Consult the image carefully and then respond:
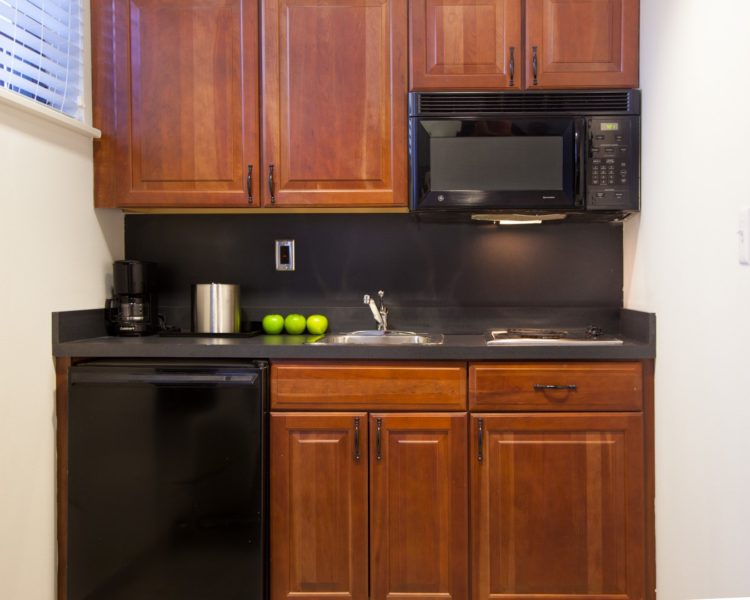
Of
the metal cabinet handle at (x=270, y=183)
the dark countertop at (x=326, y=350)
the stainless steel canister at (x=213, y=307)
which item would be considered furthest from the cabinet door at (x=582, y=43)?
the stainless steel canister at (x=213, y=307)

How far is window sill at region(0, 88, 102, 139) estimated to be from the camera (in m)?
1.64

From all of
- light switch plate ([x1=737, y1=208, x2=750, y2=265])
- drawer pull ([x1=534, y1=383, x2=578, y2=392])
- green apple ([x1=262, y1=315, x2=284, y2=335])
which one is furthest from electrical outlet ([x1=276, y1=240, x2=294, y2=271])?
light switch plate ([x1=737, y1=208, x2=750, y2=265])

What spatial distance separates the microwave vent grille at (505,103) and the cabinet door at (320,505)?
3.58 feet

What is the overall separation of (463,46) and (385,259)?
33.0 inches

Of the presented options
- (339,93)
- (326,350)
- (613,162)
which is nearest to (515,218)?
(613,162)

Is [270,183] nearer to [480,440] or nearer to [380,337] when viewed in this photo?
[380,337]

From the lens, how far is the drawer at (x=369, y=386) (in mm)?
1851

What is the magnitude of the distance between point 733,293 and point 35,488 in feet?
6.58

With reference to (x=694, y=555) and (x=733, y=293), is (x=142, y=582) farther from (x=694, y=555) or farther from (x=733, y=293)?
(x=733, y=293)

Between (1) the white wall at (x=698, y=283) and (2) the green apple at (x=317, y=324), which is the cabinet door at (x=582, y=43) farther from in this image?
(2) the green apple at (x=317, y=324)

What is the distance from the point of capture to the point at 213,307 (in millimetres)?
2195

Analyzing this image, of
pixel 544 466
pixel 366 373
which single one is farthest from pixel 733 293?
pixel 366 373

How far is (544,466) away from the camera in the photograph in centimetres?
184

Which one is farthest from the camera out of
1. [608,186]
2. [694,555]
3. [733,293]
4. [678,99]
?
[608,186]
